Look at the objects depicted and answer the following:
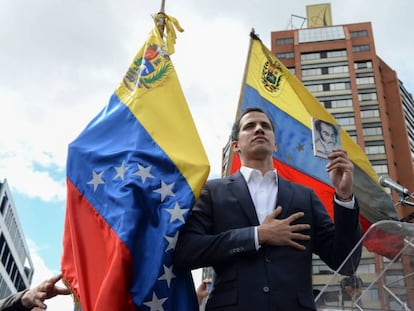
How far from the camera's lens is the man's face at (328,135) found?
8.29 ft

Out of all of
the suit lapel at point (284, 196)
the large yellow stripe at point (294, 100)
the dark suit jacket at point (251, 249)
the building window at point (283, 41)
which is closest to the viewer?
the dark suit jacket at point (251, 249)

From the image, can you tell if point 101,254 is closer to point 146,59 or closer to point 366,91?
point 146,59

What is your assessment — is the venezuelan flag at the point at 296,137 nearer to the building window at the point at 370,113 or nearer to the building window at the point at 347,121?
the building window at the point at 347,121

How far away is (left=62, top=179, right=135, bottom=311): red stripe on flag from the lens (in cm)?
232

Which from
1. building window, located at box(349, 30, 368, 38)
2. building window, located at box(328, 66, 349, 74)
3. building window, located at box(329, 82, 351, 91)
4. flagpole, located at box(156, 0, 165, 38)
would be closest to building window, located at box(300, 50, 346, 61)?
building window, located at box(328, 66, 349, 74)

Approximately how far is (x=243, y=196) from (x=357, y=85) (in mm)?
47250

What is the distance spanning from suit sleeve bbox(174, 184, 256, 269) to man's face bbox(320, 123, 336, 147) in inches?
25.0

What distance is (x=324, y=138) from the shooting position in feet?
8.27

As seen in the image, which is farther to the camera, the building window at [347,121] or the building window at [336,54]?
the building window at [336,54]

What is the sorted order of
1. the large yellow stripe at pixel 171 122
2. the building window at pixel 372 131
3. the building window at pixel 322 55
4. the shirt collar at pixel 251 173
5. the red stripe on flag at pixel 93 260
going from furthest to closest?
1. the building window at pixel 322 55
2. the building window at pixel 372 131
3. the large yellow stripe at pixel 171 122
4. the shirt collar at pixel 251 173
5. the red stripe on flag at pixel 93 260

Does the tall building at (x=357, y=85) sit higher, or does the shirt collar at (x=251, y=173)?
the tall building at (x=357, y=85)

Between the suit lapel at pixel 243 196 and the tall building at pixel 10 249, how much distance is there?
42057 mm

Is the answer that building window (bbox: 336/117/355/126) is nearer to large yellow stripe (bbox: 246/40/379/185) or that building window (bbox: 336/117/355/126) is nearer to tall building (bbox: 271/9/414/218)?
tall building (bbox: 271/9/414/218)

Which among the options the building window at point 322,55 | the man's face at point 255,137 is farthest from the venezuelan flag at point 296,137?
the building window at point 322,55
